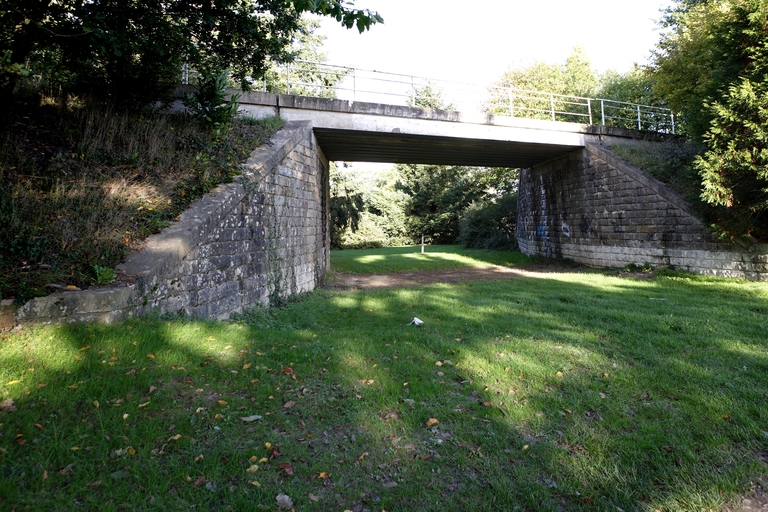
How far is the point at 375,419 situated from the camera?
359 centimetres

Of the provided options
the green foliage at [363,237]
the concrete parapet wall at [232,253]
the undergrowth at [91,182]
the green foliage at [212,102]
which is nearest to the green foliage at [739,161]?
the concrete parapet wall at [232,253]

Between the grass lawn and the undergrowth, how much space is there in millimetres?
1000

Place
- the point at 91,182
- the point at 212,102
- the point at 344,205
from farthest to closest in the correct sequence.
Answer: the point at 344,205 < the point at 212,102 < the point at 91,182

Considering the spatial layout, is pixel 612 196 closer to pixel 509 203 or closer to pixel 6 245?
pixel 509 203

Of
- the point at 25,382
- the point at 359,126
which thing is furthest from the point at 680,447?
the point at 359,126

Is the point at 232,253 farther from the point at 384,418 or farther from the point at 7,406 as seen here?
the point at 384,418

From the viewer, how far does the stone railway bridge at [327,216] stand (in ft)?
18.6

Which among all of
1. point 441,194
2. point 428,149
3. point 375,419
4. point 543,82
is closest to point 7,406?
point 375,419

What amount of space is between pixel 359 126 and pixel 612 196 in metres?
9.23

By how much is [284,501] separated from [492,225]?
25.1m

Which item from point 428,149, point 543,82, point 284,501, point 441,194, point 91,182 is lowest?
point 284,501

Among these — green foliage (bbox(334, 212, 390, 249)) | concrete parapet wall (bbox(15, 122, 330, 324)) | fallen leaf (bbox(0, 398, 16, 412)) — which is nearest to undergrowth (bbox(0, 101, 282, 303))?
concrete parapet wall (bbox(15, 122, 330, 324))

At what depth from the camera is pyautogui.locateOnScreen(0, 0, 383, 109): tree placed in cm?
588

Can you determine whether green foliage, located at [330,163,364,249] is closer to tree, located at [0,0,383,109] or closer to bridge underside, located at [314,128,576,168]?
bridge underside, located at [314,128,576,168]
